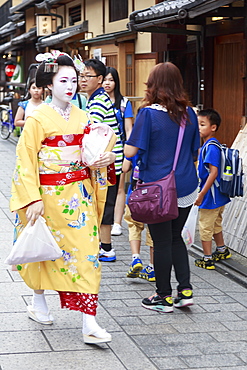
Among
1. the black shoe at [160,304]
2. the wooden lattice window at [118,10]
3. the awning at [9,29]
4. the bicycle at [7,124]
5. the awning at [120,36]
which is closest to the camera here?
the black shoe at [160,304]

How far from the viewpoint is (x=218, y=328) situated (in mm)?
5059

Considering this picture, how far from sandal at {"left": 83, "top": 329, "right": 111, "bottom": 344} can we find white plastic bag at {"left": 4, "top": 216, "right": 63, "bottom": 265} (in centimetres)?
63

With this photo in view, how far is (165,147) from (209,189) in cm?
176

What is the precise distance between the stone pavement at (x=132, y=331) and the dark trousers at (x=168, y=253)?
0.27m

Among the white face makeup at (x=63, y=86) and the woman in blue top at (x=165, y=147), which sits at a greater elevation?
the white face makeup at (x=63, y=86)

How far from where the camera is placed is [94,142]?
15.4ft

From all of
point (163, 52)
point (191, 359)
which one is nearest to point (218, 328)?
point (191, 359)

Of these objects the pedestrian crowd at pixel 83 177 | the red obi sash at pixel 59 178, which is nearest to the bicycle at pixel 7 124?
the pedestrian crowd at pixel 83 177

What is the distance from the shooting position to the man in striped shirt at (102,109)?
681cm

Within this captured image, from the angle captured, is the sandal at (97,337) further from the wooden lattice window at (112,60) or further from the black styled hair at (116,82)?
the wooden lattice window at (112,60)

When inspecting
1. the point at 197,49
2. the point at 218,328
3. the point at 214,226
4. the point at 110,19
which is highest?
the point at 110,19

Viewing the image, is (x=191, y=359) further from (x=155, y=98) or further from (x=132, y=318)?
(x=155, y=98)

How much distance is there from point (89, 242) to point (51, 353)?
0.86 m

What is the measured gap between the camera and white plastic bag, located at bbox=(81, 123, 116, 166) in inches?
184
